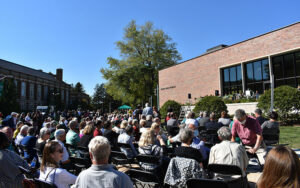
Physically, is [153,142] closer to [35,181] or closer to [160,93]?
[35,181]

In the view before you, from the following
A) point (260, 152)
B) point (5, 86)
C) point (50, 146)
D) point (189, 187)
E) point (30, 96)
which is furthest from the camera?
point (30, 96)

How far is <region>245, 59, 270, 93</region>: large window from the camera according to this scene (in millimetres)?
21531

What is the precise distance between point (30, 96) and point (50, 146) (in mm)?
59483

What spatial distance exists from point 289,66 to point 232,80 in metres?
6.02

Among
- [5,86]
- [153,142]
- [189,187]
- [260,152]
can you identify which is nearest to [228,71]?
[260,152]

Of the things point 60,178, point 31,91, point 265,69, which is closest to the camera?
point 60,178

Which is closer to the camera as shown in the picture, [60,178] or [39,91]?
[60,178]

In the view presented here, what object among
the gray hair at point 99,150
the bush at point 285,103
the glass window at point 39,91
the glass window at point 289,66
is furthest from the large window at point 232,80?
the glass window at point 39,91

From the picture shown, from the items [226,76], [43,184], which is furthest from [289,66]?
[43,184]

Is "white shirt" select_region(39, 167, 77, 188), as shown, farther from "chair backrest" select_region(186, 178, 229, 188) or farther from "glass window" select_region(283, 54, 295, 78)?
"glass window" select_region(283, 54, 295, 78)

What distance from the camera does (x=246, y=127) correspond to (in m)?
5.23

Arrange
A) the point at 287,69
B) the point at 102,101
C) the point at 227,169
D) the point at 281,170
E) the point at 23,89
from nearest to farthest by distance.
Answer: the point at 281,170
the point at 227,169
the point at 287,69
the point at 23,89
the point at 102,101

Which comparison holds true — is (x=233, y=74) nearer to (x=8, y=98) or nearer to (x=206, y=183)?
(x=206, y=183)

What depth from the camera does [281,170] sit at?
1666 millimetres
